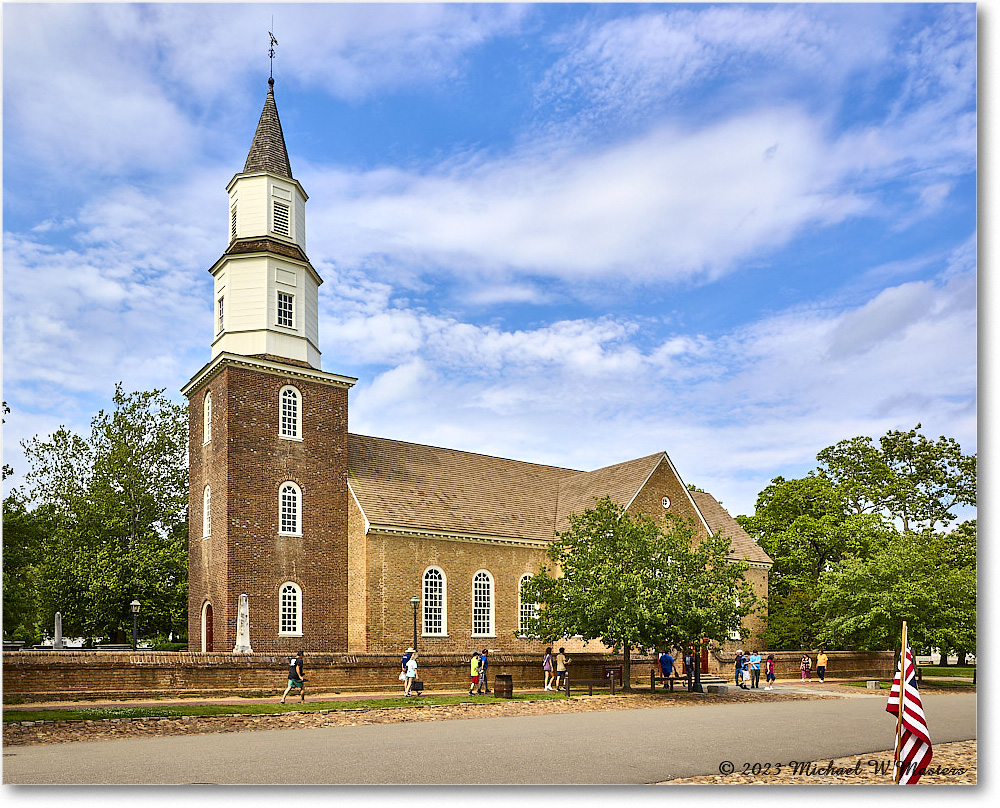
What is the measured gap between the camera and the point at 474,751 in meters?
15.0

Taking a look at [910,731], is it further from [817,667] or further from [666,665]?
[817,667]

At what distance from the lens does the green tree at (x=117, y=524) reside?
147ft

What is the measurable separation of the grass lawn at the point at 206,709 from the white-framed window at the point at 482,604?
1233cm

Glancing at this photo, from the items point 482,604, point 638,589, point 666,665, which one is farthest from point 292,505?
point 666,665

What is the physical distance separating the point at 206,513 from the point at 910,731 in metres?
27.9

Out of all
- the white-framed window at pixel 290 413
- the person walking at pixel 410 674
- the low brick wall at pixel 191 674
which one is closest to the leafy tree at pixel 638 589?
the low brick wall at pixel 191 674

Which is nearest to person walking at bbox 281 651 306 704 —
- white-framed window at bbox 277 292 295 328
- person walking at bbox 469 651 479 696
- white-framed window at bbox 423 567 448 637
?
person walking at bbox 469 651 479 696

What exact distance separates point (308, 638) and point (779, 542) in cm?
2783

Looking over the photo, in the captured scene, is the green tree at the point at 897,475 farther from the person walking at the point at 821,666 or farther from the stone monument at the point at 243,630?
the stone monument at the point at 243,630

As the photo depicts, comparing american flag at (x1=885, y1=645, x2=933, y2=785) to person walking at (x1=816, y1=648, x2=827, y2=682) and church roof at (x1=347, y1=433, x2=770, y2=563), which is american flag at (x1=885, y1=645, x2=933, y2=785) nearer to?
church roof at (x1=347, y1=433, x2=770, y2=563)

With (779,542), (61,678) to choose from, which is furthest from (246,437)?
(779,542)

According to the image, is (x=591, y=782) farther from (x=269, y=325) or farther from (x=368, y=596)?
(x=269, y=325)

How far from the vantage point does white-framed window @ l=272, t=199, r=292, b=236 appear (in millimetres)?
34219

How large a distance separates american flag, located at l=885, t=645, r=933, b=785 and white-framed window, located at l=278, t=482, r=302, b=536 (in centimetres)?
2449
